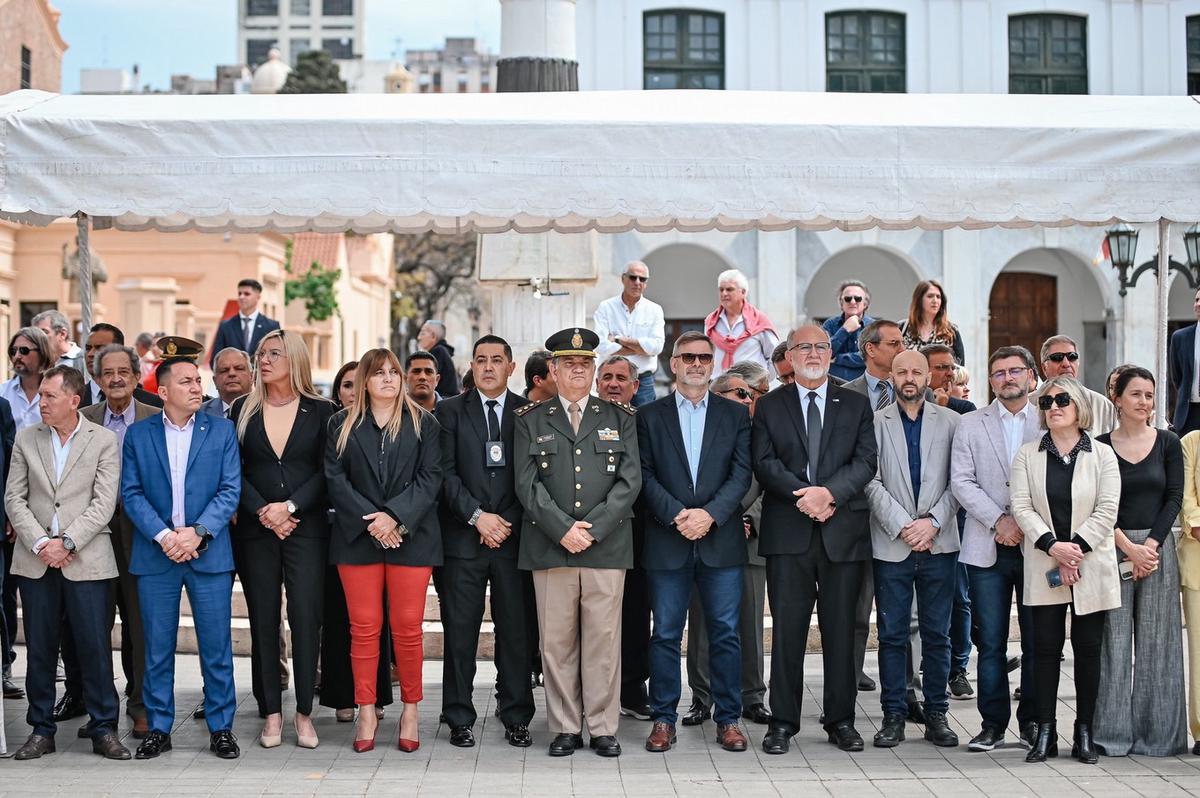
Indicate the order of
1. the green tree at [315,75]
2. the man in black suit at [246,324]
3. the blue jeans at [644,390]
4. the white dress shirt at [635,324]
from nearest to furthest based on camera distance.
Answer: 1. the white dress shirt at [635,324]
2. the blue jeans at [644,390]
3. the man in black suit at [246,324]
4. the green tree at [315,75]

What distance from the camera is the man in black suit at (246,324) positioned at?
12805 millimetres

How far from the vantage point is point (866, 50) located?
28891 millimetres

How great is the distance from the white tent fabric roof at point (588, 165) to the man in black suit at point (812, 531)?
101cm

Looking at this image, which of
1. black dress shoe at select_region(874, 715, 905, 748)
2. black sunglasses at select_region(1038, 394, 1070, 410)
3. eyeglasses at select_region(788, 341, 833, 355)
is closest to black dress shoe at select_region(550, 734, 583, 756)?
black dress shoe at select_region(874, 715, 905, 748)

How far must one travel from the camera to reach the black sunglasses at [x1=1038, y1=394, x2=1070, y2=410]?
7547mm

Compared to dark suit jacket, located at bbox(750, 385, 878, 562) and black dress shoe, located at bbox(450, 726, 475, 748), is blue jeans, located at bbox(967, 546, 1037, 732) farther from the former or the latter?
black dress shoe, located at bbox(450, 726, 475, 748)

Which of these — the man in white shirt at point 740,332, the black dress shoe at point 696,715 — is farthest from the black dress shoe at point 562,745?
the man in white shirt at point 740,332

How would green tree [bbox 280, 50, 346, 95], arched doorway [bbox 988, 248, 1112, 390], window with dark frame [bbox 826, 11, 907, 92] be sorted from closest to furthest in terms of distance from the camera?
window with dark frame [bbox 826, 11, 907, 92] → arched doorway [bbox 988, 248, 1112, 390] → green tree [bbox 280, 50, 346, 95]

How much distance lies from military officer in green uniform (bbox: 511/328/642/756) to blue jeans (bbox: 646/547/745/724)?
22cm

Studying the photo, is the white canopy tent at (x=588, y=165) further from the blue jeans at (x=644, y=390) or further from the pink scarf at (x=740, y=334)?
the blue jeans at (x=644, y=390)

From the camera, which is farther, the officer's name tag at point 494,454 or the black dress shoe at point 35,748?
the officer's name tag at point 494,454

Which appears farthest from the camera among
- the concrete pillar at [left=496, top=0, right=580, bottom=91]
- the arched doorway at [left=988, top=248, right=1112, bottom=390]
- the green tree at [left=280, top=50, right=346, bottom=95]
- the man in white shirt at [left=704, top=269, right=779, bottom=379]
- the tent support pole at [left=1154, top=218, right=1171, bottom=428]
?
the green tree at [left=280, top=50, right=346, bottom=95]

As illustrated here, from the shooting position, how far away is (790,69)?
28422mm

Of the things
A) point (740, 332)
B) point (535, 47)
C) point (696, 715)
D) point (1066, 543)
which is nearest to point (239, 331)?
point (535, 47)
